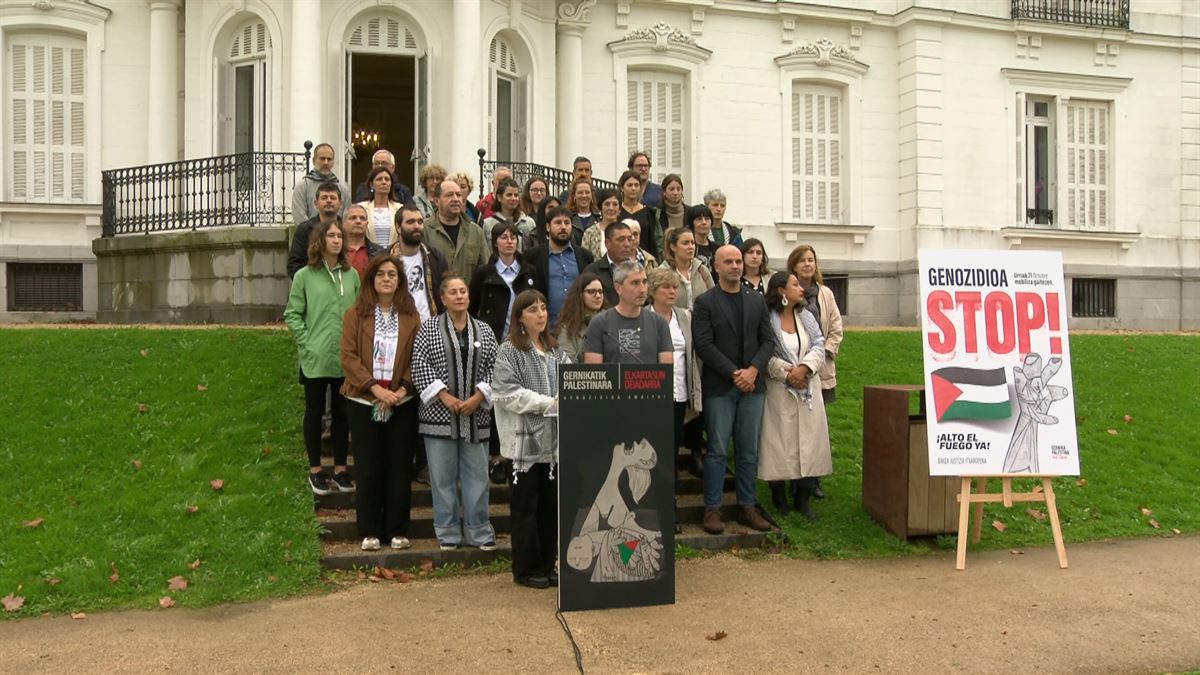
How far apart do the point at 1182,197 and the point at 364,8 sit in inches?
634

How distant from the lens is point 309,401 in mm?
7371

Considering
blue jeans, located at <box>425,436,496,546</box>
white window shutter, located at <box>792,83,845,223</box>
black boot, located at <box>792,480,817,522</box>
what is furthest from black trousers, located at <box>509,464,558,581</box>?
white window shutter, located at <box>792,83,845,223</box>

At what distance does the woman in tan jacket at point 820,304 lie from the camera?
8.12m

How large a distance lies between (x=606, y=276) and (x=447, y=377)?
161 centimetres

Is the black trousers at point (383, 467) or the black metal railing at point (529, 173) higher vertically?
the black metal railing at point (529, 173)

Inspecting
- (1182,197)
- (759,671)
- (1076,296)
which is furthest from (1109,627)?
(1182,197)

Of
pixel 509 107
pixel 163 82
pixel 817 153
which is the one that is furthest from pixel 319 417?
pixel 817 153

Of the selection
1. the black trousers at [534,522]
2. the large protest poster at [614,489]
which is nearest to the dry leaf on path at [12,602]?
the black trousers at [534,522]

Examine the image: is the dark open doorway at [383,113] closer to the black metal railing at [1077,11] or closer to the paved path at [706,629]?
the black metal railing at [1077,11]

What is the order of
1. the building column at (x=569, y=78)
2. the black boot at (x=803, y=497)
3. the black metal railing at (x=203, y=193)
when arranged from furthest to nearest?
the building column at (x=569, y=78) < the black metal railing at (x=203, y=193) < the black boot at (x=803, y=497)

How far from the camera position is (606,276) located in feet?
25.5

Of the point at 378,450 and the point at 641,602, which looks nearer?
the point at 641,602

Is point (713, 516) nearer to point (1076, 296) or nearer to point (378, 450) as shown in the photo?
point (378, 450)

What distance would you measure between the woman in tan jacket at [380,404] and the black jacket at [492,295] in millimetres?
943
